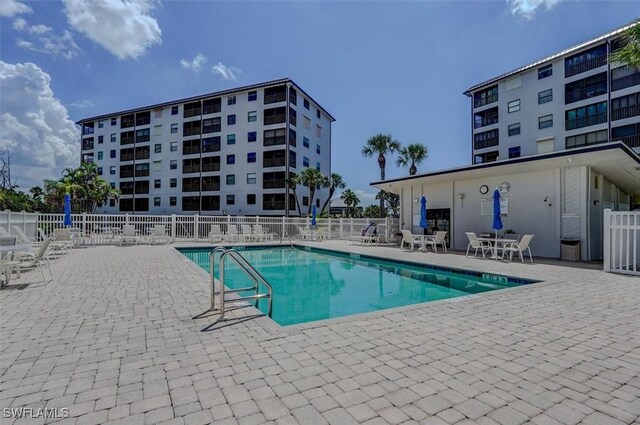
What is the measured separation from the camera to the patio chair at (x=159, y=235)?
16928mm

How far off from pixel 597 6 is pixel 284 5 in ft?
51.2

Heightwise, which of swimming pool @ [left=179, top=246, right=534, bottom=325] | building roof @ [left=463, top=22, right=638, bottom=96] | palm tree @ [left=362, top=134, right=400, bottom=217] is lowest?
swimming pool @ [left=179, top=246, right=534, bottom=325]

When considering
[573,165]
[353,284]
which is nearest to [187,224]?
[353,284]

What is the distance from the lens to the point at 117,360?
3.04 meters

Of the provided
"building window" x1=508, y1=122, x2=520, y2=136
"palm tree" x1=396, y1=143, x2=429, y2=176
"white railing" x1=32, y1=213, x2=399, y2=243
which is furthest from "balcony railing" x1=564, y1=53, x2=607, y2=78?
"white railing" x1=32, y1=213, x2=399, y2=243

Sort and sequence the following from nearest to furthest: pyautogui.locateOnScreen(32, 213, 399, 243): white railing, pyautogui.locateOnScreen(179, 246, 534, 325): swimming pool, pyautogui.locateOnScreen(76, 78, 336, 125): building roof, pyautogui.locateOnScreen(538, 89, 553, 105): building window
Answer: pyautogui.locateOnScreen(179, 246, 534, 325): swimming pool < pyautogui.locateOnScreen(32, 213, 399, 243): white railing < pyautogui.locateOnScreen(538, 89, 553, 105): building window < pyautogui.locateOnScreen(76, 78, 336, 125): building roof

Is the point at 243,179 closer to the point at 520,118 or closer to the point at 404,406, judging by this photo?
the point at 520,118

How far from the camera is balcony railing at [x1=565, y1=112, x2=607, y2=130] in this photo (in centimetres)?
2581

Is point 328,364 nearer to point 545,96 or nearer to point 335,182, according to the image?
point 335,182

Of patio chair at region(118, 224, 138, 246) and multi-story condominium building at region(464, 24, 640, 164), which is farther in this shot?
multi-story condominium building at region(464, 24, 640, 164)

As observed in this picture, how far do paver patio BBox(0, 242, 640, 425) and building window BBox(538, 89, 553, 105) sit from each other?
99.5ft

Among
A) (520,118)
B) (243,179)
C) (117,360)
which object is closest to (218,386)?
(117,360)

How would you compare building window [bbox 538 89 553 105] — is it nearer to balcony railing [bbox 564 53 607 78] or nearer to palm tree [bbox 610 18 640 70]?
balcony railing [bbox 564 53 607 78]

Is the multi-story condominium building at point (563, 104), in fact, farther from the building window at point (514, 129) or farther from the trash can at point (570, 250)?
the trash can at point (570, 250)
